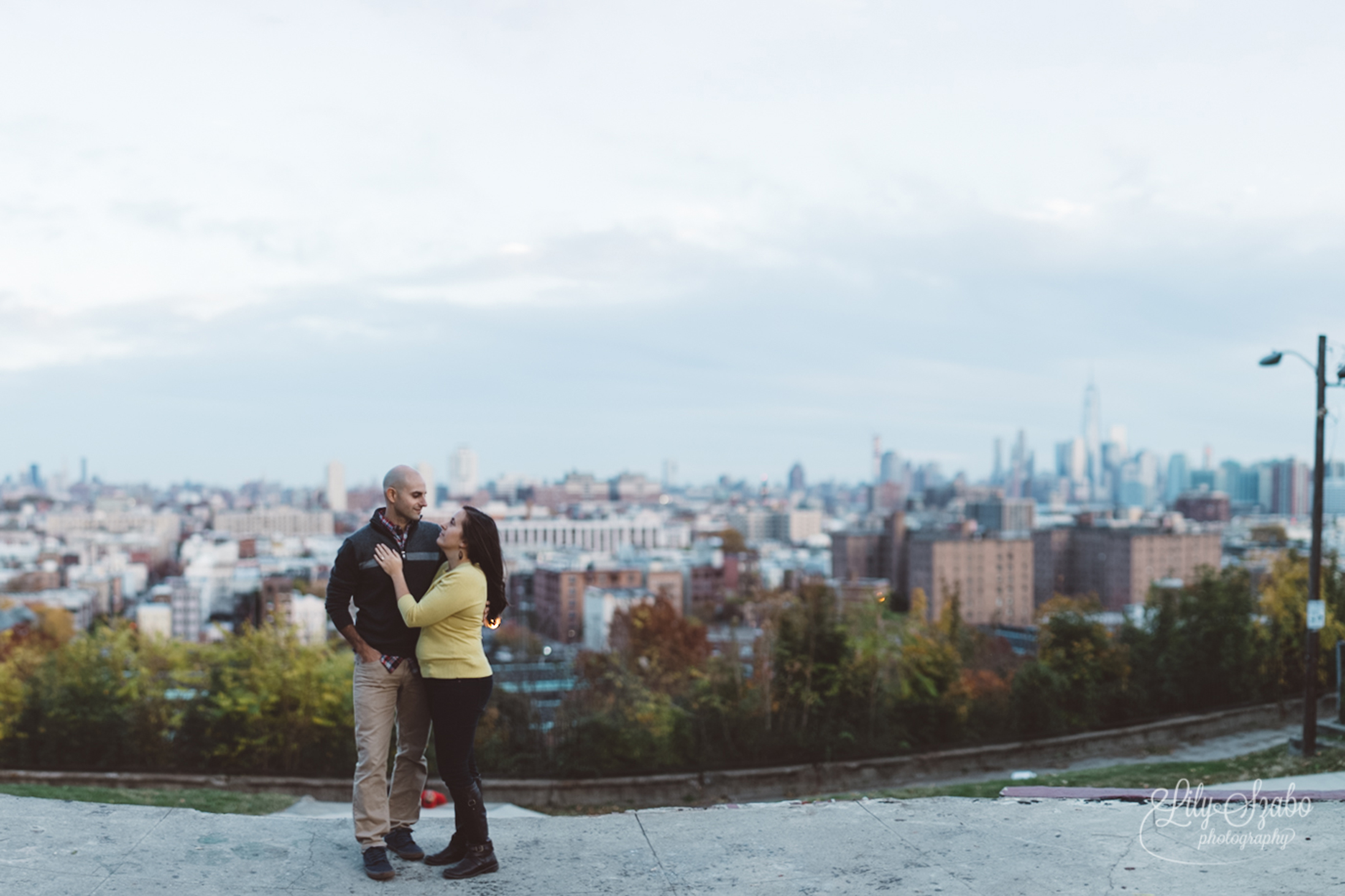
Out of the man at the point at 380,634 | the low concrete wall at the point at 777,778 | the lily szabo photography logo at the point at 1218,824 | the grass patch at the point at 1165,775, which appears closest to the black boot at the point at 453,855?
the man at the point at 380,634

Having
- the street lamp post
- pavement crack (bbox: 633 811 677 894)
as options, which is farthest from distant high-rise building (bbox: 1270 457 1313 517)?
pavement crack (bbox: 633 811 677 894)

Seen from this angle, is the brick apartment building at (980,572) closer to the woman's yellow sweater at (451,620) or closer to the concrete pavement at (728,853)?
the concrete pavement at (728,853)

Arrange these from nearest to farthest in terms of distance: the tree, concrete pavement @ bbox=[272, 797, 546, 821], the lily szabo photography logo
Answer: the lily szabo photography logo
concrete pavement @ bbox=[272, 797, 546, 821]
the tree

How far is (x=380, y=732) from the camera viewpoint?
4480 millimetres

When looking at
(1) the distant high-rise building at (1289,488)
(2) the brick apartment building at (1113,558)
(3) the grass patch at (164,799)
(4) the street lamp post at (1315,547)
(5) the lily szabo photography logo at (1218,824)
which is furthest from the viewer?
(1) the distant high-rise building at (1289,488)

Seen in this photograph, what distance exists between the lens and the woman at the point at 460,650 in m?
4.36

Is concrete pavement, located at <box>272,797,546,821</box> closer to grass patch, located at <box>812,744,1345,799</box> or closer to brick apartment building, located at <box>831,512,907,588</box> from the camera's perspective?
grass patch, located at <box>812,744,1345,799</box>

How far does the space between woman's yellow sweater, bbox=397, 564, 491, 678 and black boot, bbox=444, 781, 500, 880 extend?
548 mm

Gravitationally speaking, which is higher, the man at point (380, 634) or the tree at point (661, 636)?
the man at point (380, 634)

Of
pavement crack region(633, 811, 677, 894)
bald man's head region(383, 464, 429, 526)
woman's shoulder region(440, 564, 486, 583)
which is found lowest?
pavement crack region(633, 811, 677, 894)

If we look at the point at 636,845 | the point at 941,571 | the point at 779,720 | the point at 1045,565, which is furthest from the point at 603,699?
the point at 1045,565

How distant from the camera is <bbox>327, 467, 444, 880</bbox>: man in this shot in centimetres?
443

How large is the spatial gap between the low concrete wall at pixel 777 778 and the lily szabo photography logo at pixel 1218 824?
6049mm

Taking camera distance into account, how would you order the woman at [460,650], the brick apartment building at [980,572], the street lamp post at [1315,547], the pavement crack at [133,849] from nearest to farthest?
the pavement crack at [133,849] < the woman at [460,650] < the street lamp post at [1315,547] < the brick apartment building at [980,572]
